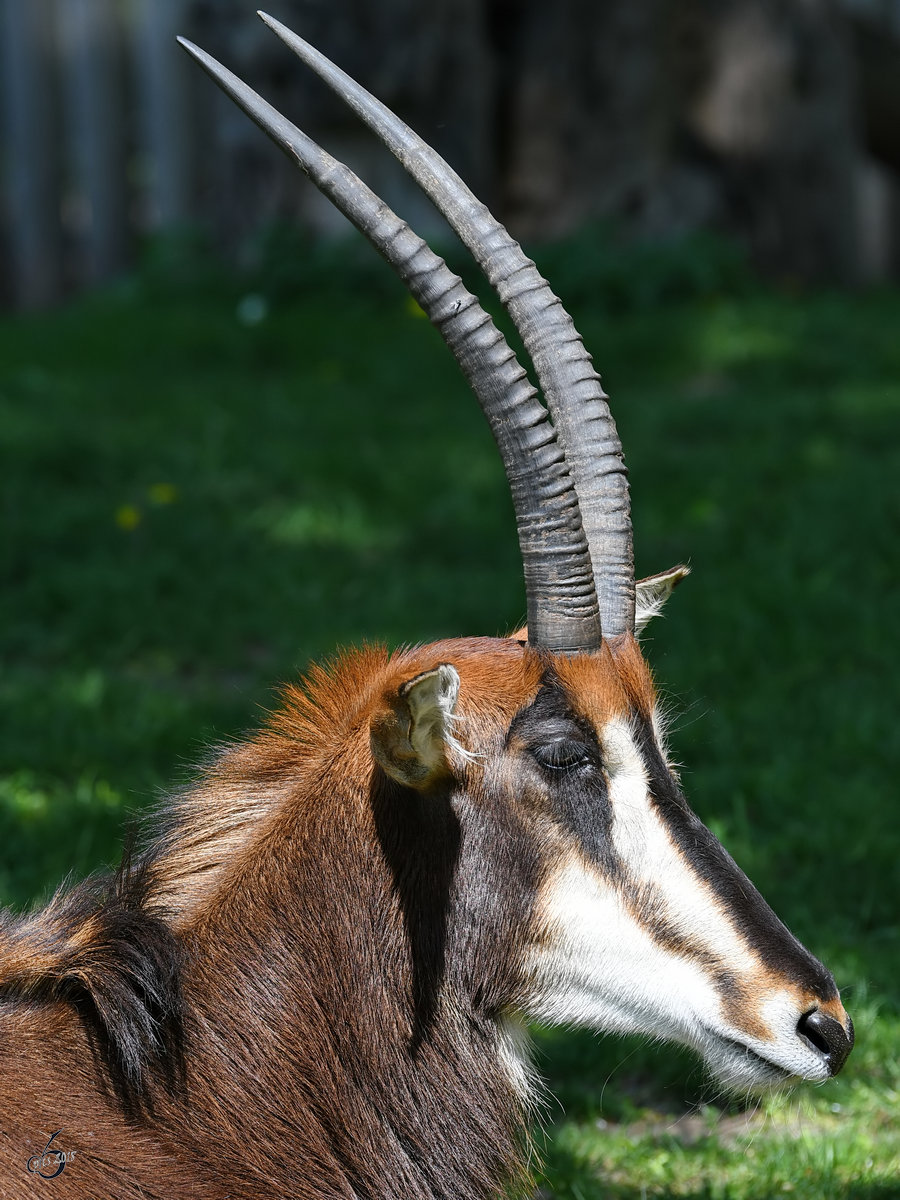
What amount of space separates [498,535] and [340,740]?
4.47 metres

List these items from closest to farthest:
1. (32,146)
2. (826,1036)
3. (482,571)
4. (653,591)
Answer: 1. (826,1036)
2. (653,591)
3. (482,571)
4. (32,146)

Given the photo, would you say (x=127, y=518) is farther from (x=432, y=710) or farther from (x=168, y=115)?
(x=168, y=115)

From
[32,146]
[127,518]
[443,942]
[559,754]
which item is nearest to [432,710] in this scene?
[559,754]

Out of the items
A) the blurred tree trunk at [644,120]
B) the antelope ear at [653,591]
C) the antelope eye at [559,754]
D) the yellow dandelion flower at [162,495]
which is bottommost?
the antelope eye at [559,754]

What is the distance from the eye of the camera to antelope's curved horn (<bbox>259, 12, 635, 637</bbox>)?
9.18ft

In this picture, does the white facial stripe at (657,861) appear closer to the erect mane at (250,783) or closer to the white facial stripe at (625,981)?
the white facial stripe at (625,981)

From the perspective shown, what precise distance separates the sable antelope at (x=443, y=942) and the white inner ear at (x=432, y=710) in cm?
2

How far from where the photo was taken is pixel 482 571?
6.83m

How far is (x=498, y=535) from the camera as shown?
7.26 meters

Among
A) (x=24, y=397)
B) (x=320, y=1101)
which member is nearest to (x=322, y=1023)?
(x=320, y=1101)

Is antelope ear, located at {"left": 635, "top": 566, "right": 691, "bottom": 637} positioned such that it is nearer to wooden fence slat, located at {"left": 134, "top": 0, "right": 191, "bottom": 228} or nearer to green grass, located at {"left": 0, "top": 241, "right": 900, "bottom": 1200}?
green grass, located at {"left": 0, "top": 241, "right": 900, "bottom": 1200}

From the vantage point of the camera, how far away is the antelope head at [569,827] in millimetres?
2607

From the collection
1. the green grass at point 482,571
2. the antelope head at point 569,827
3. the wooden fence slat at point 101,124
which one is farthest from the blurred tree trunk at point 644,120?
the antelope head at point 569,827

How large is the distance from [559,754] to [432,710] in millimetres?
303
